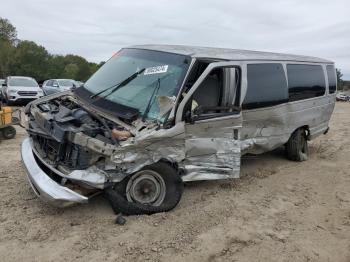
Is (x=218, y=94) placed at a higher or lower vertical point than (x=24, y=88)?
higher

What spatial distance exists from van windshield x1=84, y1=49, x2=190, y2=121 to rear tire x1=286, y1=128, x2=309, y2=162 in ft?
11.4

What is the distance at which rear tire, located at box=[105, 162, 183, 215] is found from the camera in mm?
4734

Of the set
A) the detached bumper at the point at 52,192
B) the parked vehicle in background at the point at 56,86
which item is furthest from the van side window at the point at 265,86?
the parked vehicle in background at the point at 56,86

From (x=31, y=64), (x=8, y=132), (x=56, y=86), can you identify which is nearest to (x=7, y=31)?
(x=31, y=64)

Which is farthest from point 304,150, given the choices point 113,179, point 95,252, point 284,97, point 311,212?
point 95,252

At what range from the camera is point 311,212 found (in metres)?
5.39

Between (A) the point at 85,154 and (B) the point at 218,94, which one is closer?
(A) the point at 85,154

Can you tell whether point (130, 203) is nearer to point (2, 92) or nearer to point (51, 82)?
point (2, 92)

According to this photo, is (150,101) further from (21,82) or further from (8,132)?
(21,82)

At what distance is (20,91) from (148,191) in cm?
1503

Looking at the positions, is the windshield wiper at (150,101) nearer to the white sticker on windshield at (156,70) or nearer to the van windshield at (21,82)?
the white sticker on windshield at (156,70)

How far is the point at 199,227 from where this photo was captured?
15.4 ft

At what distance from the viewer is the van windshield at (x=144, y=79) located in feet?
16.9

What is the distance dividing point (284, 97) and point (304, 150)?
1.86 meters
